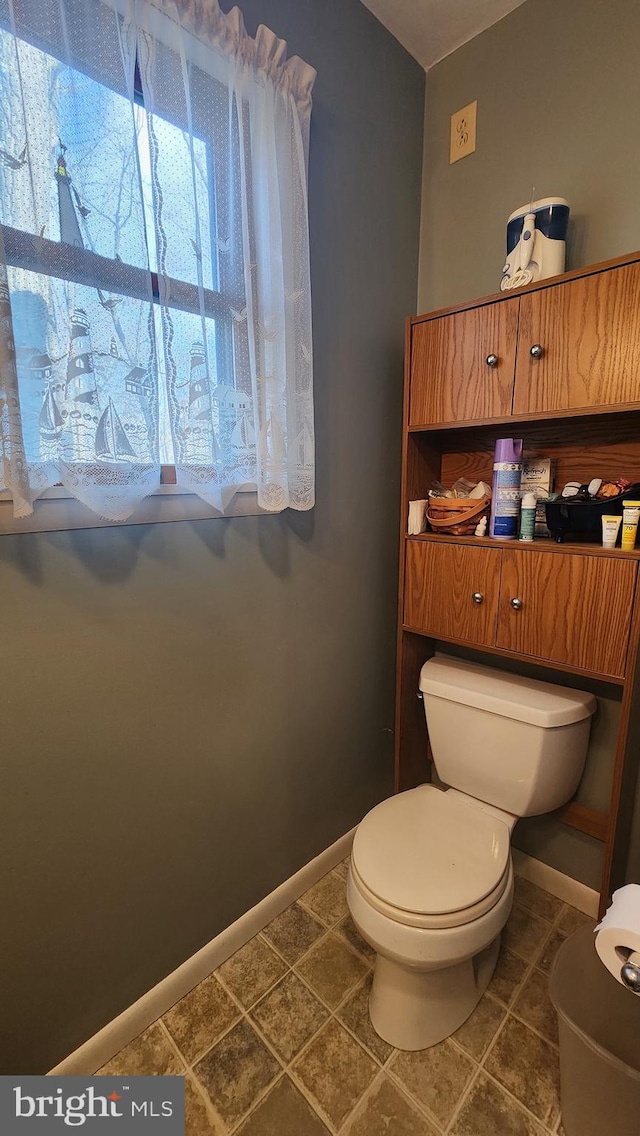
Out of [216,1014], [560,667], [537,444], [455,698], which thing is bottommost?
[216,1014]

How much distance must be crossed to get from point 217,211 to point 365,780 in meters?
1.71

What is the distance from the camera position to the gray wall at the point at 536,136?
113cm

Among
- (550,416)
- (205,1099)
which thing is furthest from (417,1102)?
(550,416)

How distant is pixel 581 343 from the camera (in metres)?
1.05

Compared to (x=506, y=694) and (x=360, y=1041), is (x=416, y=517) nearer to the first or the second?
(x=506, y=694)

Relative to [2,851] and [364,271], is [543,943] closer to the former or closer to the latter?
[2,851]

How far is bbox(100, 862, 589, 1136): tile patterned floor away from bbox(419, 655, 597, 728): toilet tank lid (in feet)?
2.36

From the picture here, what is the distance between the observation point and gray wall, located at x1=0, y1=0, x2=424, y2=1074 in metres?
0.90

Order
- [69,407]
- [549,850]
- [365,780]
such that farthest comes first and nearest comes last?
1. [365,780]
2. [549,850]
3. [69,407]

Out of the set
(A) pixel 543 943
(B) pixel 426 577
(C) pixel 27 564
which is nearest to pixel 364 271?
(B) pixel 426 577

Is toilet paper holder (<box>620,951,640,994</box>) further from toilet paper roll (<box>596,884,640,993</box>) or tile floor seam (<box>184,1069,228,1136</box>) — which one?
tile floor seam (<box>184,1069,228,1136</box>)

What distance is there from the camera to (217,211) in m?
0.95

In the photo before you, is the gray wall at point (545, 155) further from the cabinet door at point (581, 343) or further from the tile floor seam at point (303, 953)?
the tile floor seam at point (303, 953)

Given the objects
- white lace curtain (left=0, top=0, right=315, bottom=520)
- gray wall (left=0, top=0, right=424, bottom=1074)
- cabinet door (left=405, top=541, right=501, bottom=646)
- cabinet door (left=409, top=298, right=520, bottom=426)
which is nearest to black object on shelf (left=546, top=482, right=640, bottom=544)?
cabinet door (left=405, top=541, right=501, bottom=646)
